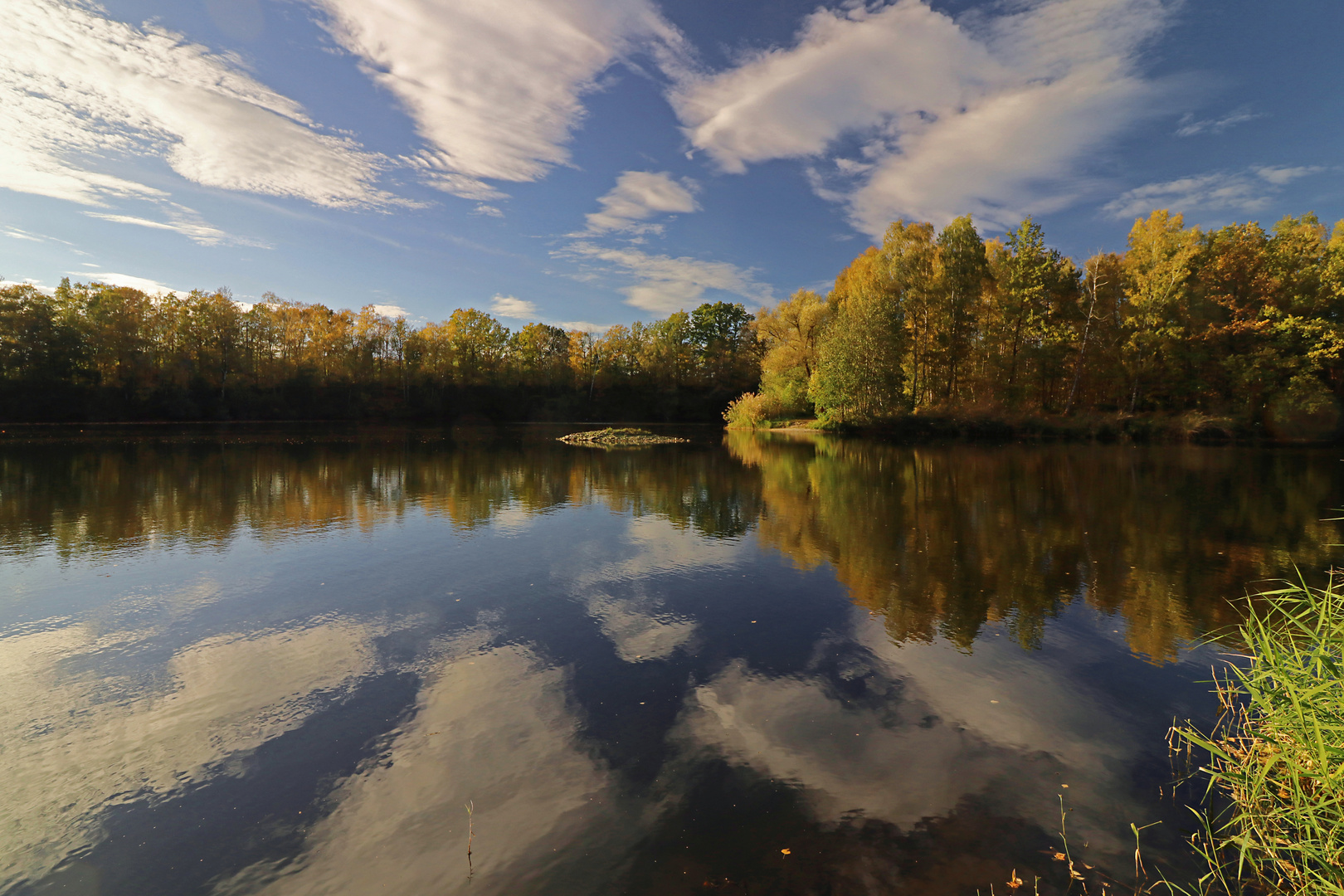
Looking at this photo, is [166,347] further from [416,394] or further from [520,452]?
[520,452]

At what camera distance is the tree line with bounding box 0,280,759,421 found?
59.2 m

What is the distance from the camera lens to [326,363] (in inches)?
2913

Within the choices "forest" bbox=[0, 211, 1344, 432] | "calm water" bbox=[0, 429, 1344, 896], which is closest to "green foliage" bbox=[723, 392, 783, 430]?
"forest" bbox=[0, 211, 1344, 432]

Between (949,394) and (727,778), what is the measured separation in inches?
1949

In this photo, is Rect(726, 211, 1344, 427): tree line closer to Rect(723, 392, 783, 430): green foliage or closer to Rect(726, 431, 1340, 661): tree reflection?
Rect(723, 392, 783, 430): green foliage

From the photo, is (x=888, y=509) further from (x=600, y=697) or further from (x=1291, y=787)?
(x=1291, y=787)

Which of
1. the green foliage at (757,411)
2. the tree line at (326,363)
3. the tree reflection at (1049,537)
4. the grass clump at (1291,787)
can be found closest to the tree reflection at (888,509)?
the tree reflection at (1049,537)

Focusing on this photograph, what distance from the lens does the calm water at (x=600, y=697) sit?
4121 mm

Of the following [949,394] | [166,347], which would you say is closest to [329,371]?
[166,347]

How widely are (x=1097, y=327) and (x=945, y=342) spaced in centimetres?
1115

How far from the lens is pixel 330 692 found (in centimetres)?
638

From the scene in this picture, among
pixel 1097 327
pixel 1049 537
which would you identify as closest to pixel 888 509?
pixel 1049 537

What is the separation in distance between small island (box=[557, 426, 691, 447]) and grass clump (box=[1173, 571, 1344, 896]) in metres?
39.9

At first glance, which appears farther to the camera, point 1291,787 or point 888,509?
point 888,509
